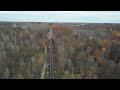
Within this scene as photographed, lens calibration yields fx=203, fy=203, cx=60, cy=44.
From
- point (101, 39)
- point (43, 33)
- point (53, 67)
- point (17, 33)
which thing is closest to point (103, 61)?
point (101, 39)
